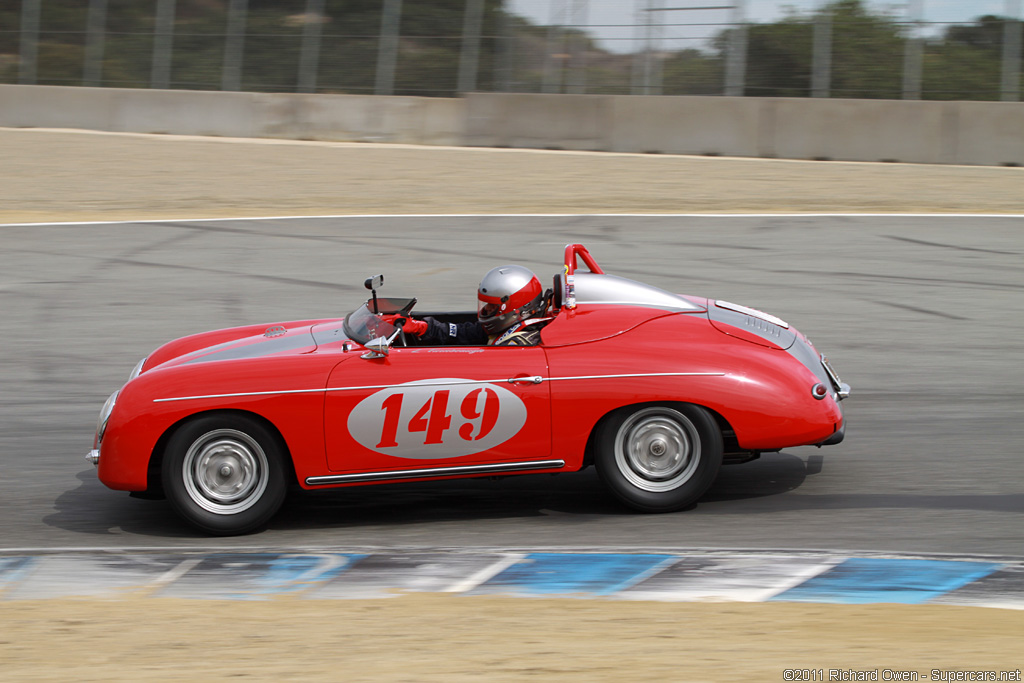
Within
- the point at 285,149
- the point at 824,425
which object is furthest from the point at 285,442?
the point at 285,149

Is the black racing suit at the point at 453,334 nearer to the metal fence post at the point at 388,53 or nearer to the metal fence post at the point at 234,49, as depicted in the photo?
the metal fence post at the point at 388,53

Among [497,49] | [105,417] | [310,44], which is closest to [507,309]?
[105,417]

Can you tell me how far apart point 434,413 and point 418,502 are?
80 centimetres

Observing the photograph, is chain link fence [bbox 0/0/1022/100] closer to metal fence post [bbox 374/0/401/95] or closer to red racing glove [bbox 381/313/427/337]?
metal fence post [bbox 374/0/401/95]

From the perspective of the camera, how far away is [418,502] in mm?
6141

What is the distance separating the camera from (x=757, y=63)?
74.5ft

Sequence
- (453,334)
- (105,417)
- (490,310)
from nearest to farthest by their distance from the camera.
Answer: (105,417), (490,310), (453,334)

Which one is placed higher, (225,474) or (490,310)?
(490,310)

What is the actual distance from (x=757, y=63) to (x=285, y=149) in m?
9.76

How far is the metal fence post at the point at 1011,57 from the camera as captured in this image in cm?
2116

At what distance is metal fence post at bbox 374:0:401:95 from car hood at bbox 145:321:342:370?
20388 mm

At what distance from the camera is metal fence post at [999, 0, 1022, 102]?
69.4 ft

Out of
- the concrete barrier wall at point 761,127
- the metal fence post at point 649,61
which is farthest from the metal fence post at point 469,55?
the metal fence post at point 649,61

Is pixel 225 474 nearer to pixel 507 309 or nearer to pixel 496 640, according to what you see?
pixel 507 309
